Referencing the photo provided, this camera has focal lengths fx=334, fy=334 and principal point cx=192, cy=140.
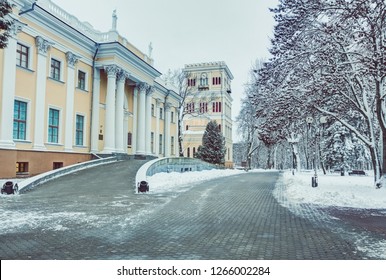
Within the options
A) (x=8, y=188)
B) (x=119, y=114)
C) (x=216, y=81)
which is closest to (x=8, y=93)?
(x=8, y=188)

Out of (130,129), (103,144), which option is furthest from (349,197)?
(130,129)

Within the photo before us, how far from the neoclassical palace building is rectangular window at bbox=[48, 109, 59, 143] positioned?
64 mm

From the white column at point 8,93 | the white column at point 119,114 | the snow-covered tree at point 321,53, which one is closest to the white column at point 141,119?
the white column at point 119,114

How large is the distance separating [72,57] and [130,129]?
1041cm

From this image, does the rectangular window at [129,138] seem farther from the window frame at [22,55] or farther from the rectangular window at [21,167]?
the window frame at [22,55]

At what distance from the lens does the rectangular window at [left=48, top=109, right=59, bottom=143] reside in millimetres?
22203

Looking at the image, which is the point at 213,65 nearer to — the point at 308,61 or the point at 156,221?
the point at 308,61

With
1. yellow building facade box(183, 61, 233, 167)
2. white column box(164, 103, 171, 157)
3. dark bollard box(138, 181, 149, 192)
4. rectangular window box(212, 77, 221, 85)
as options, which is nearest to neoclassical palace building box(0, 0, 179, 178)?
dark bollard box(138, 181, 149, 192)

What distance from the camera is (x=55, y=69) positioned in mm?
22703

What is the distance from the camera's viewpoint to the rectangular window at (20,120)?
19.3m

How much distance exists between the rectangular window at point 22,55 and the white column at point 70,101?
357 centimetres

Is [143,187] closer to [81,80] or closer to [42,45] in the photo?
[42,45]

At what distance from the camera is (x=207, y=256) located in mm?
5129

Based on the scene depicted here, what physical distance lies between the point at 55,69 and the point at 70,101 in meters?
2.41
